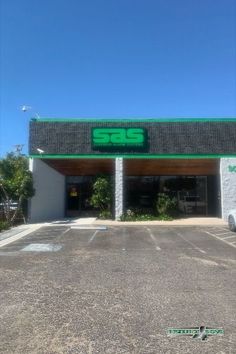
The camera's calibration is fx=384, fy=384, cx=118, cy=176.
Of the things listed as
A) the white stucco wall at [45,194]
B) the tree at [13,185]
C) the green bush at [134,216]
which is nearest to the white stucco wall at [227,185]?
the green bush at [134,216]

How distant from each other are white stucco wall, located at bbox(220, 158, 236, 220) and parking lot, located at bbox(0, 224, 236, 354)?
9.26 meters

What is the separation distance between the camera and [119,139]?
22.9m

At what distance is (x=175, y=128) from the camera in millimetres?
23359

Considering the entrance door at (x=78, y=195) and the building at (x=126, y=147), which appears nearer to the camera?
the building at (x=126, y=147)

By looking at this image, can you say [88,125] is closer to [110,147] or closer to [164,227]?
[110,147]

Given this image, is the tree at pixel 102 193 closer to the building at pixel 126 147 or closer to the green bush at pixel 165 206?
the building at pixel 126 147

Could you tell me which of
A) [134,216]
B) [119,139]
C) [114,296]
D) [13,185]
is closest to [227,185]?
[134,216]

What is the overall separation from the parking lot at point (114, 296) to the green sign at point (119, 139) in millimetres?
9953

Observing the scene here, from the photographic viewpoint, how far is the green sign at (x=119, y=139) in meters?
22.8

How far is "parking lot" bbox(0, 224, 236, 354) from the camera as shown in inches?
203

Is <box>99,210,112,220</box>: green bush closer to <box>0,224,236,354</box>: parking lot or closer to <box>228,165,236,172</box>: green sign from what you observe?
<box>228,165,236,172</box>: green sign

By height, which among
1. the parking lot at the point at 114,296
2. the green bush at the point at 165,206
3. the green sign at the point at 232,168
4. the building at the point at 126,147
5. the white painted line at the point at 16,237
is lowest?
the parking lot at the point at 114,296

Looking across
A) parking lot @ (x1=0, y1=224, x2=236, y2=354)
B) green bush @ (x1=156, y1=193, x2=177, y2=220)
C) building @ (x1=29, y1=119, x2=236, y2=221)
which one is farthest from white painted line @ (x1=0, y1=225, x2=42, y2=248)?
green bush @ (x1=156, y1=193, x2=177, y2=220)

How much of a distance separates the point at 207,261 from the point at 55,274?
4.26 metres
